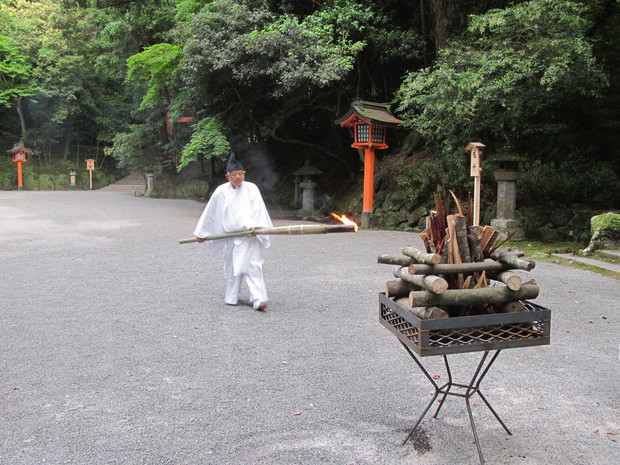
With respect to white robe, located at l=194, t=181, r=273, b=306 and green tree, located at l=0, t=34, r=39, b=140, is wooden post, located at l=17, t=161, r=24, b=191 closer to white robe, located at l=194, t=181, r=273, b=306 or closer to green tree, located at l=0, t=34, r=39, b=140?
green tree, located at l=0, t=34, r=39, b=140

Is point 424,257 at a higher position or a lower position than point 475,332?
higher

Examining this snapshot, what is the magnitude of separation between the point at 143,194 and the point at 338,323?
896 inches

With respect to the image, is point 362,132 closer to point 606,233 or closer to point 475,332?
point 606,233

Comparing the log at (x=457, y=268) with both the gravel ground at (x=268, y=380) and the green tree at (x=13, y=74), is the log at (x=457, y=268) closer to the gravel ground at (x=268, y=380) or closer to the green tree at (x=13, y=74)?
the gravel ground at (x=268, y=380)

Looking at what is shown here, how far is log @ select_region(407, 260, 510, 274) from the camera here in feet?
8.83

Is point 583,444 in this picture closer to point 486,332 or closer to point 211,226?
point 486,332

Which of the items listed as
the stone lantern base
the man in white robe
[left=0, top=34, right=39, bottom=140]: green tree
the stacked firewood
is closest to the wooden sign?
the stone lantern base

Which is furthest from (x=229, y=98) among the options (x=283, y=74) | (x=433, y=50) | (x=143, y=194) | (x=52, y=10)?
(x=52, y=10)

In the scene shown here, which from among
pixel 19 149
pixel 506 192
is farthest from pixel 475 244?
pixel 19 149

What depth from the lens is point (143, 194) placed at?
26.5 m

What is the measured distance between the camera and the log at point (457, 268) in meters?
2.69

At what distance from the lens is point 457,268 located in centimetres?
275

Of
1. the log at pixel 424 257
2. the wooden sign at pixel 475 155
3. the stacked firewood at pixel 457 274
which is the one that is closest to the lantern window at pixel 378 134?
the wooden sign at pixel 475 155

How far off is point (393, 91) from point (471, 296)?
15.5 m
